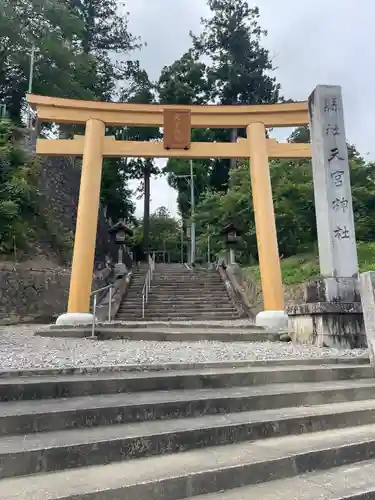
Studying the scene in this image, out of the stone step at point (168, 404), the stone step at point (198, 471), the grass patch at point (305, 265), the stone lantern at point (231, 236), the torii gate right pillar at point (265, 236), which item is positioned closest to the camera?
the stone step at point (198, 471)

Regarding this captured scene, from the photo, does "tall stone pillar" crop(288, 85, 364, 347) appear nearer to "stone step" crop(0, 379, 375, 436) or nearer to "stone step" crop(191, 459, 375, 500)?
"stone step" crop(0, 379, 375, 436)

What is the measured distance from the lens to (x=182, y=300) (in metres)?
12.0

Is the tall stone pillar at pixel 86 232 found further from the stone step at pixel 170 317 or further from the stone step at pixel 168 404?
the stone step at pixel 168 404

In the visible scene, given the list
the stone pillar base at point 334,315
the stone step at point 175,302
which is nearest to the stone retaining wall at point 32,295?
the stone step at point 175,302

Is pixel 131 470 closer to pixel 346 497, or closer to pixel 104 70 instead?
pixel 346 497

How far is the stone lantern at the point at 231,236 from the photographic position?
15.0 meters

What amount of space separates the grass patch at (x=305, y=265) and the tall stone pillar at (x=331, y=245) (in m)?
3.83

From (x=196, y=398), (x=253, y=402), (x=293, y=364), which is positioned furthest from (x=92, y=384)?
(x=293, y=364)

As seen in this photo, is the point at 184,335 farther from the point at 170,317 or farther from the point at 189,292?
the point at 189,292

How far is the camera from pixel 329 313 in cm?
566

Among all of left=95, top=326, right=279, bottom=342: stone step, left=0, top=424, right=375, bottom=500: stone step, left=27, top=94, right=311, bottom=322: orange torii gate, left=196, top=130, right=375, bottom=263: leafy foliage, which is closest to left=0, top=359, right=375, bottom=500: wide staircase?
left=0, top=424, right=375, bottom=500: stone step

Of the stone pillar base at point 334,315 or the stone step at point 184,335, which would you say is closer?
the stone pillar base at point 334,315

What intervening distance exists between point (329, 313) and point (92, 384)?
3790mm

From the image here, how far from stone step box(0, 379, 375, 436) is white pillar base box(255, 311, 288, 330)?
4087mm
